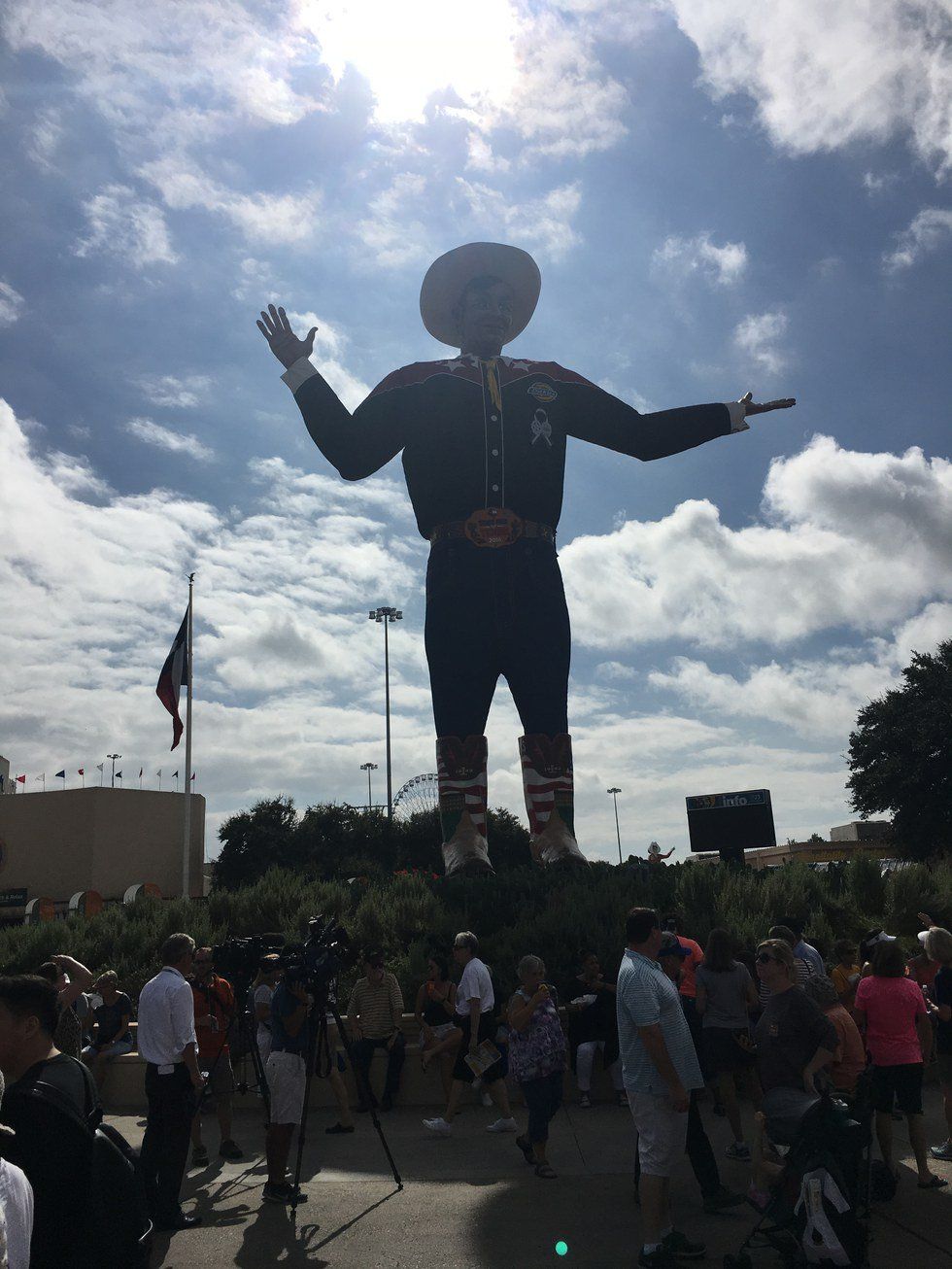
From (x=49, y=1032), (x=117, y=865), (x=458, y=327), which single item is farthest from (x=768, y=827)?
(x=117, y=865)

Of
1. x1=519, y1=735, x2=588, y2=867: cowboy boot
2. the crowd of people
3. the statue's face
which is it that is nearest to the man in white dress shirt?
the crowd of people

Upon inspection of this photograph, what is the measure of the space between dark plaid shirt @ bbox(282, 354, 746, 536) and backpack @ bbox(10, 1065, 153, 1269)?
32.4 feet

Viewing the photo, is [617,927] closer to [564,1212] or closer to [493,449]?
[564,1212]

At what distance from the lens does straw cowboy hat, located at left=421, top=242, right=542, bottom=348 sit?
43.1ft

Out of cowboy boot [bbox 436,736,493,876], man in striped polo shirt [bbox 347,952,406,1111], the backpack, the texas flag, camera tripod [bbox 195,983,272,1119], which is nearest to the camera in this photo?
the backpack

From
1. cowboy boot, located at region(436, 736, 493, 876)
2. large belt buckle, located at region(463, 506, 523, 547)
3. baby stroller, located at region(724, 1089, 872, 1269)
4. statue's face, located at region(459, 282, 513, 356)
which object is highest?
statue's face, located at region(459, 282, 513, 356)

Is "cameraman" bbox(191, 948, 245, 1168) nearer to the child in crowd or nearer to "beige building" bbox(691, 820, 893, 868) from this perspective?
the child in crowd

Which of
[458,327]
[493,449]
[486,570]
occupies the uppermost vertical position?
[458,327]

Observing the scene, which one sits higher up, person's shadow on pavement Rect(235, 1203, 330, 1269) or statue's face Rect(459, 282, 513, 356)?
statue's face Rect(459, 282, 513, 356)

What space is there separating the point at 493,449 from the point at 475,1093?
24.5 feet

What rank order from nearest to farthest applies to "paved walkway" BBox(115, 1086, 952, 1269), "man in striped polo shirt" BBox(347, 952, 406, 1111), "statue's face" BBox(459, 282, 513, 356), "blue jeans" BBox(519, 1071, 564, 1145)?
"paved walkway" BBox(115, 1086, 952, 1269)
"blue jeans" BBox(519, 1071, 564, 1145)
"man in striped polo shirt" BBox(347, 952, 406, 1111)
"statue's face" BBox(459, 282, 513, 356)

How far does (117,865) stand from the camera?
46.1 metres

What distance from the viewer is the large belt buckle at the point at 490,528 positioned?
40.0ft

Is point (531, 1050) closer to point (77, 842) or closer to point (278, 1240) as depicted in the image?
point (278, 1240)
